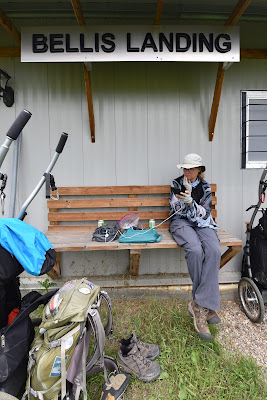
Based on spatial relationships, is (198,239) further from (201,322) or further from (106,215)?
(106,215)

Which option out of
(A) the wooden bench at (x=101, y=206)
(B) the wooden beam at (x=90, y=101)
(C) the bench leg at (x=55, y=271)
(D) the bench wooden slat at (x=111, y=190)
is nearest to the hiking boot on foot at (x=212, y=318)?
(A) the wooden bench at (x=101, y=206)

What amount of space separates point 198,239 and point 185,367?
1064mm

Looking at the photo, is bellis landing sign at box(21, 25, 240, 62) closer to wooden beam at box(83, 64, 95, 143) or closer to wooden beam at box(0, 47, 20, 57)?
wooden beam at box(83, 64, 95, 143)

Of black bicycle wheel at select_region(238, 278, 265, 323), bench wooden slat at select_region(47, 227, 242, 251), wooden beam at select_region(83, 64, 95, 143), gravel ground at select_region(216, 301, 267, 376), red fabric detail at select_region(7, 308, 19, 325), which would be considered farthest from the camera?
wooden beam at select_region(83, 64, 95, 143)

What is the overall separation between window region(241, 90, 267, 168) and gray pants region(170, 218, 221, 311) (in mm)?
1357

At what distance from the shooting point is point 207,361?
2.06m

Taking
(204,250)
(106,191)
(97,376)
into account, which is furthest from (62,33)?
(97,376)

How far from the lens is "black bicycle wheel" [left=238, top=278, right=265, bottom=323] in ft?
8.19

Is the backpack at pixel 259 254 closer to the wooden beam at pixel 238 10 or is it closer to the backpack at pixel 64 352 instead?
the backpack at pixel 64 352

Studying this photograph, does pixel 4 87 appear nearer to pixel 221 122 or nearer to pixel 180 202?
pixel 180 202

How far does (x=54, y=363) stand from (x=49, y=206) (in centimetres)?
182

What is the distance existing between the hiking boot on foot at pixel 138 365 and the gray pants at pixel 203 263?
0.62 metres

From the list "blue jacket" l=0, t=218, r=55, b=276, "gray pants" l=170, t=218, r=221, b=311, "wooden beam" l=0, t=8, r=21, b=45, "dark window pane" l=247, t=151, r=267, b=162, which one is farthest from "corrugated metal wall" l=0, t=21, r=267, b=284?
"blue jacket" l=0, t=218, r=55, b=276

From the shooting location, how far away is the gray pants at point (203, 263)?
7.05 feet
